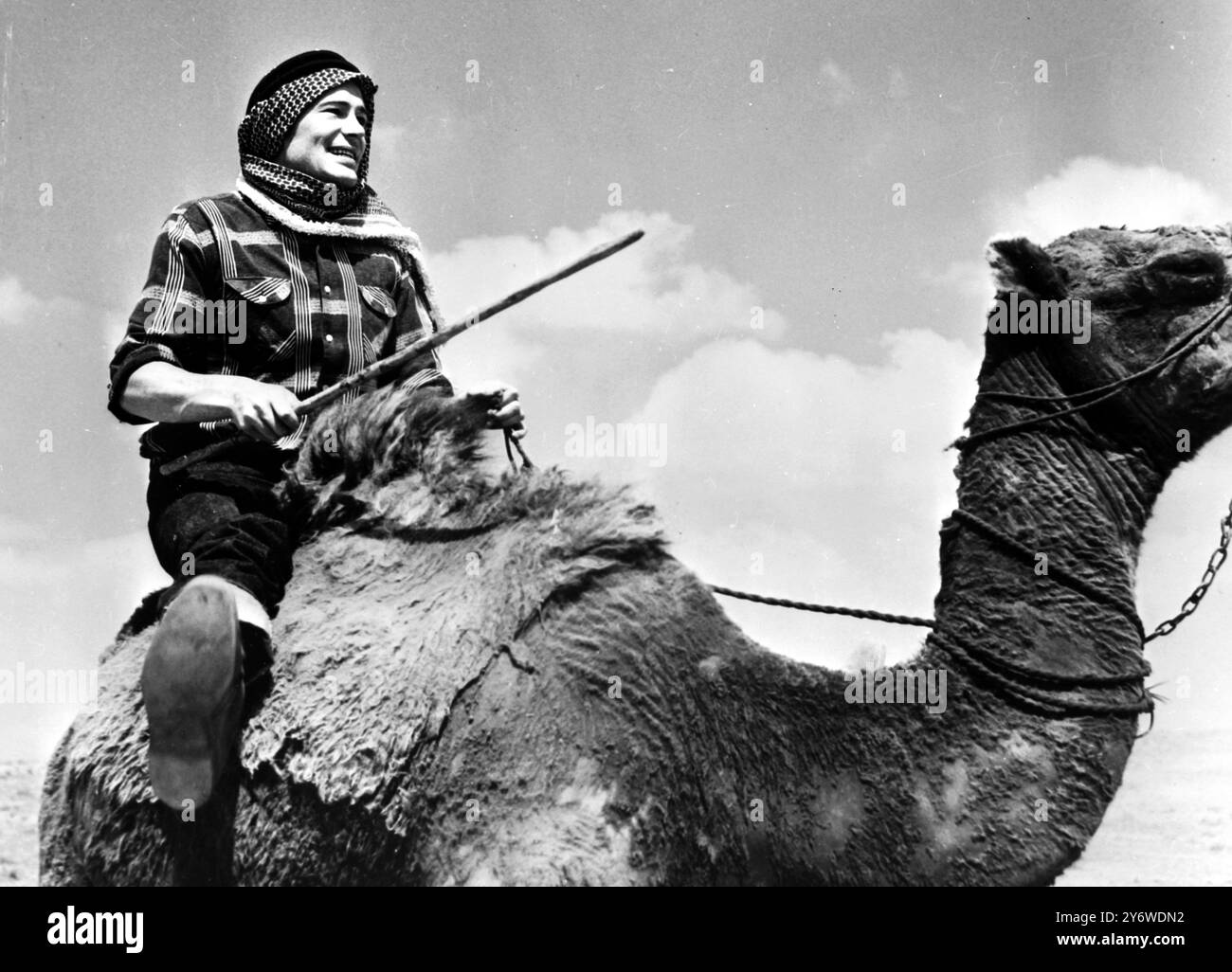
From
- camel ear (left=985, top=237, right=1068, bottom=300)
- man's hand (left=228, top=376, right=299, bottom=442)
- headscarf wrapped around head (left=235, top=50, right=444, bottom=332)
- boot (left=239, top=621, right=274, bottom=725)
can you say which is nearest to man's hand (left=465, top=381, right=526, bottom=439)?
man's hand (left=228, top=376, right=299, bottom=442)

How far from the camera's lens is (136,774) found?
265cm

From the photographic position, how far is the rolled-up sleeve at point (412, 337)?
3.10 meters

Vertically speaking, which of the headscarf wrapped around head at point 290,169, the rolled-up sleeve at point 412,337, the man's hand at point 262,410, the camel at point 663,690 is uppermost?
the headscarf wrapped around head at point 290,169

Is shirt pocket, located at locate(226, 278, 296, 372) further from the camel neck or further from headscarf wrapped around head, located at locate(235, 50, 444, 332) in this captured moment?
the camel neck

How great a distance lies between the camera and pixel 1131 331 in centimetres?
277

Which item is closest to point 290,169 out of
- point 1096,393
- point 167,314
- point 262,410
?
point 167,314

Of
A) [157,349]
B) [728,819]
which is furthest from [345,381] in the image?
[728,819]

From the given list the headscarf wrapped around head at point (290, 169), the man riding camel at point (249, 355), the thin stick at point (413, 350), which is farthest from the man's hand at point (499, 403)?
the headscarf wrapped around head at point (290, 169)

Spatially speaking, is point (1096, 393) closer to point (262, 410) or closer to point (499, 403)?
point (499, 403)

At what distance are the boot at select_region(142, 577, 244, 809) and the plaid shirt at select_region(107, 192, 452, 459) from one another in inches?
20.2

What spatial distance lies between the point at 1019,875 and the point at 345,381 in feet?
5.50

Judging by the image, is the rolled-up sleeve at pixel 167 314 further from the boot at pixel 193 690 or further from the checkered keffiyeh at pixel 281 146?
the boot at pixel 193 690

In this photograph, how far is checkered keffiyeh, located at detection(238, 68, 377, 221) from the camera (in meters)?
3.05

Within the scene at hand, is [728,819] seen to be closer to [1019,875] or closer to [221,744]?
[1019,875]
